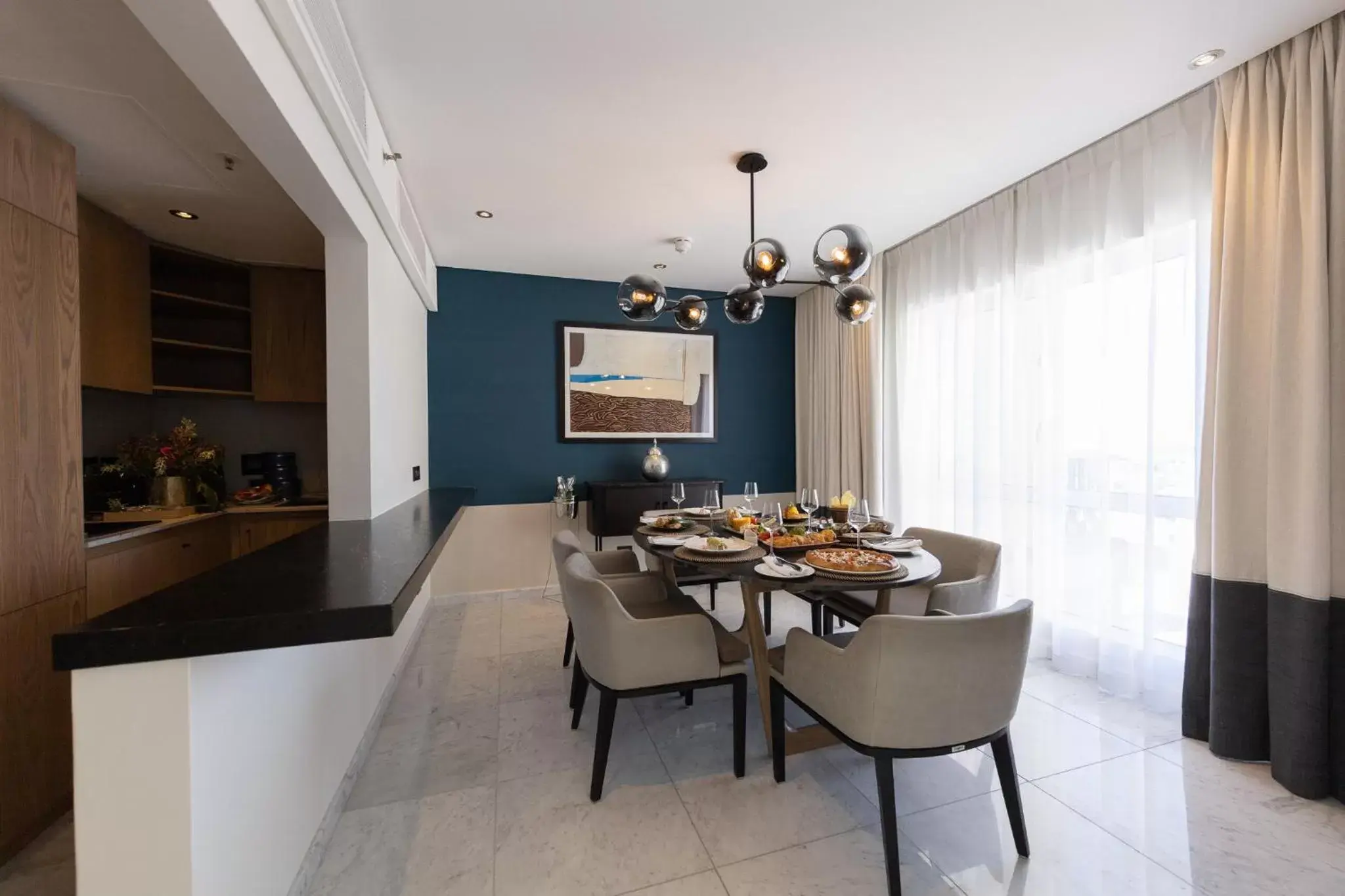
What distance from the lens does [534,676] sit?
285 centimetres

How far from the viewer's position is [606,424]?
4582mm

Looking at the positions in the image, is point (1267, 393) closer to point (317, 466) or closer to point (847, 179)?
point (847, 179)

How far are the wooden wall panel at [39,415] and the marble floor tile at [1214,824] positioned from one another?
3.55 metres

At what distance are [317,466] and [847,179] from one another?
3.90 metres

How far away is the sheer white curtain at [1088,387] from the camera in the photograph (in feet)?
7.50

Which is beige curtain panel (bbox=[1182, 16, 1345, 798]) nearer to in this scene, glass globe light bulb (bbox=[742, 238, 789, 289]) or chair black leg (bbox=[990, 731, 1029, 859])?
chair black leg (bbox=[990, 731, 1029, 859])

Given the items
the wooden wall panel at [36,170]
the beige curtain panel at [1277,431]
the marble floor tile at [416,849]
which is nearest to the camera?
the marble floor tile at [416,849]

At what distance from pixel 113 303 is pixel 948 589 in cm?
416

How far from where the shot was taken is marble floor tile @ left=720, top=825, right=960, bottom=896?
1.46 m

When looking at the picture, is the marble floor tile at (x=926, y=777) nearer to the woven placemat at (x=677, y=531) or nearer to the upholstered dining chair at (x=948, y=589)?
the upholstered dining chair at (x=948, y=589)

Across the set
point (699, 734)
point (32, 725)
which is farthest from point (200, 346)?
point (699, 734)

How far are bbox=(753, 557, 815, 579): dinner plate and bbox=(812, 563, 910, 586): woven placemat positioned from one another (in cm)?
5

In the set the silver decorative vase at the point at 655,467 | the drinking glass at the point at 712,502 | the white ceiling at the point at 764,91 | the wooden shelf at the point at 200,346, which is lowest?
the drinking glass at the point at 712,502

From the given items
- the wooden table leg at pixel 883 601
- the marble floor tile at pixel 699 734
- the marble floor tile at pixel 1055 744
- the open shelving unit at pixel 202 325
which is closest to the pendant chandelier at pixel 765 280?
the wooden table leg at pixel 883 601
